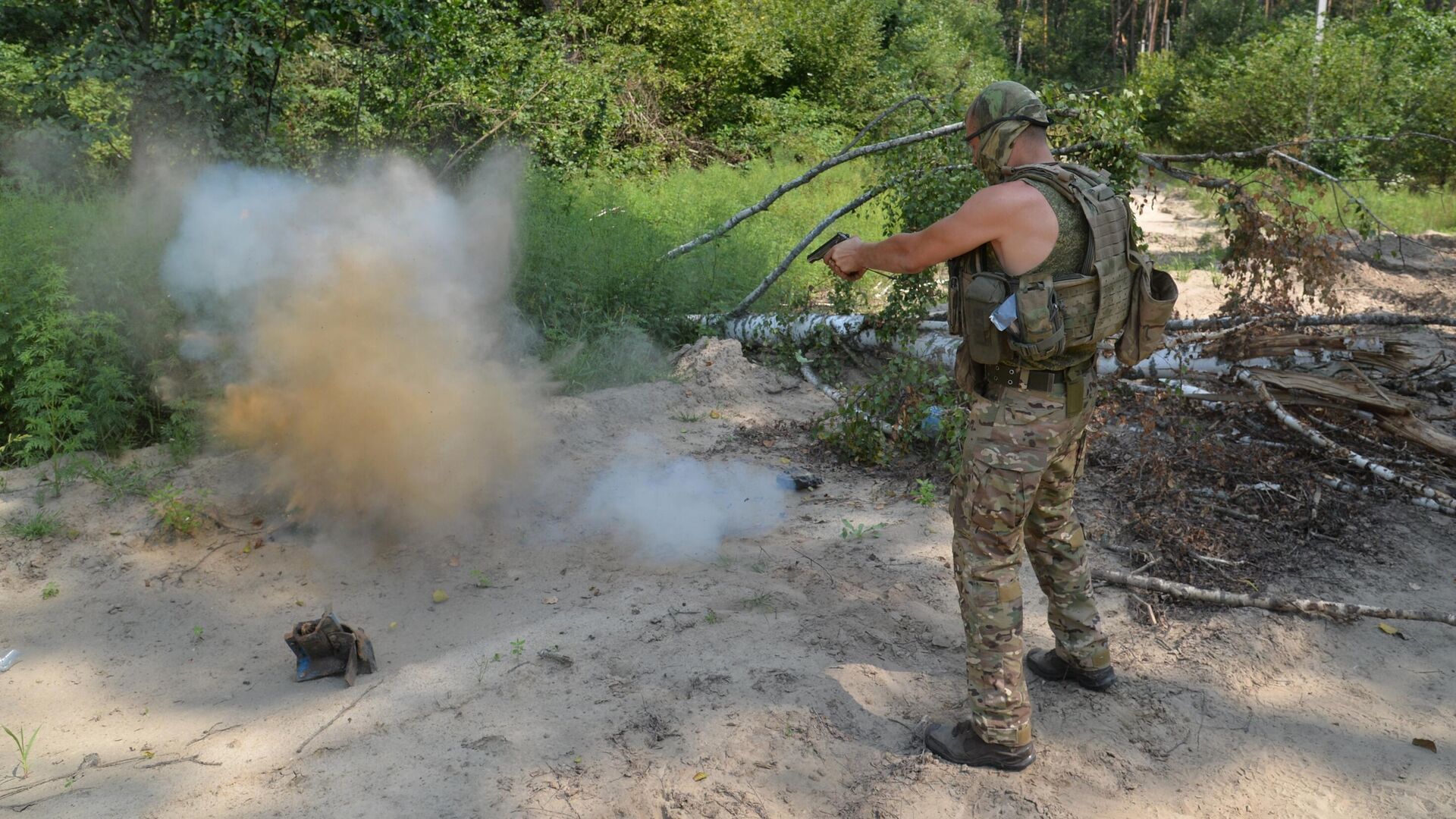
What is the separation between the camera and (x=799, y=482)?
19.1ft

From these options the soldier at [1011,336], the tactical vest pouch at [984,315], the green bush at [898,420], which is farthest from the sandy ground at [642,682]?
the tactical vest pouch at [984,315]

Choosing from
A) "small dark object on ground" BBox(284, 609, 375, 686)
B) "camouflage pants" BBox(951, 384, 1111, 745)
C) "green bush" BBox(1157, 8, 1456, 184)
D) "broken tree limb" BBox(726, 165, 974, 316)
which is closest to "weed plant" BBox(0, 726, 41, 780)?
"small dark object on ground" BBox(284, 609, 375, 686)

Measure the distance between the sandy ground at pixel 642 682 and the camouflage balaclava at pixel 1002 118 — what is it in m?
1.99

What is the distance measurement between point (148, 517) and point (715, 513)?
2.95 metres

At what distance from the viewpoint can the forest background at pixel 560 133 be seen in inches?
230

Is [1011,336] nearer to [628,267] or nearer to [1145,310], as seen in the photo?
[1145,310]

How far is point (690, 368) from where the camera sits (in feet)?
25.3

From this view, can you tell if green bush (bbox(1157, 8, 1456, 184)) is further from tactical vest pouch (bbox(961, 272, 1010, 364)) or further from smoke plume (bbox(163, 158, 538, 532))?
tactical vest pouch (bbox(961, 272, 1010, 364))

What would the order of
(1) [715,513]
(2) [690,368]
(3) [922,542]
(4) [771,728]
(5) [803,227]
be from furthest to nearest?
(5) [803,227]
(2) [690,368]
(1) [715,513]
(3) [922,542]
(4) [771,728]

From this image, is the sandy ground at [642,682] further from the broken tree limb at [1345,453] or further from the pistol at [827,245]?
the pistol at [827,245]

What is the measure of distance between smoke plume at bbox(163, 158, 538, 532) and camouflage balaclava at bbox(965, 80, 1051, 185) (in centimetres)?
329

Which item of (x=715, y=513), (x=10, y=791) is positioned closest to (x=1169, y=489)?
(x=715, y=513)

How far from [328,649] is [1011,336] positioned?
2.92m

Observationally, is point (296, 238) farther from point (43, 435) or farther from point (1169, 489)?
point (1169, 489)
